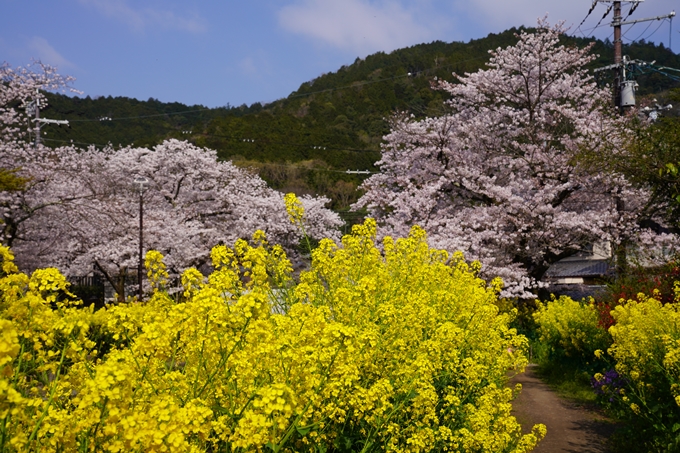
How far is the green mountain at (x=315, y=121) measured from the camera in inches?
1833

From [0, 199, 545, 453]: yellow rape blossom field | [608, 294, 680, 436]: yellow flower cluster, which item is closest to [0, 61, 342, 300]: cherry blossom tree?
[0, 199, 545, 453]: yellow rape blossom field

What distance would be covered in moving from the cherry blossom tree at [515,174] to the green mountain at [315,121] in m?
25.8

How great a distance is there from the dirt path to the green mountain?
1357 inches

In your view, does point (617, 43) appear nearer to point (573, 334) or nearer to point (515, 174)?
point (515, 174)

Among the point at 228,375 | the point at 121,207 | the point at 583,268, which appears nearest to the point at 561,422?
the point at 228,375

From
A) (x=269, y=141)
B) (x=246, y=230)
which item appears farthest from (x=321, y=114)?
(x=246, y=230)

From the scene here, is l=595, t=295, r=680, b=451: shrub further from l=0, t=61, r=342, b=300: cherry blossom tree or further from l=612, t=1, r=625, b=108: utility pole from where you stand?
l=0, t=61, r=342, b=300: cherry blossom tree

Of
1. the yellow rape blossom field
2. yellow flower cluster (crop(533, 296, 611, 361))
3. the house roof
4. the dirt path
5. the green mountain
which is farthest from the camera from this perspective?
the green mountain

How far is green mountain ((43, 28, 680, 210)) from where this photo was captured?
4656 centimetres

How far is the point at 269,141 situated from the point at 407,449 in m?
51.9

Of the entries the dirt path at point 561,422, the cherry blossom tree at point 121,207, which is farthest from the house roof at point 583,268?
the dirt path at point 561,422

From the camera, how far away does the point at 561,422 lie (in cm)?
809

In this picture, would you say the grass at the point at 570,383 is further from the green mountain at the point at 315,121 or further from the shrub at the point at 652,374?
the green mountain at the point at 315,121

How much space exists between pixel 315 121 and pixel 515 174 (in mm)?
45966
